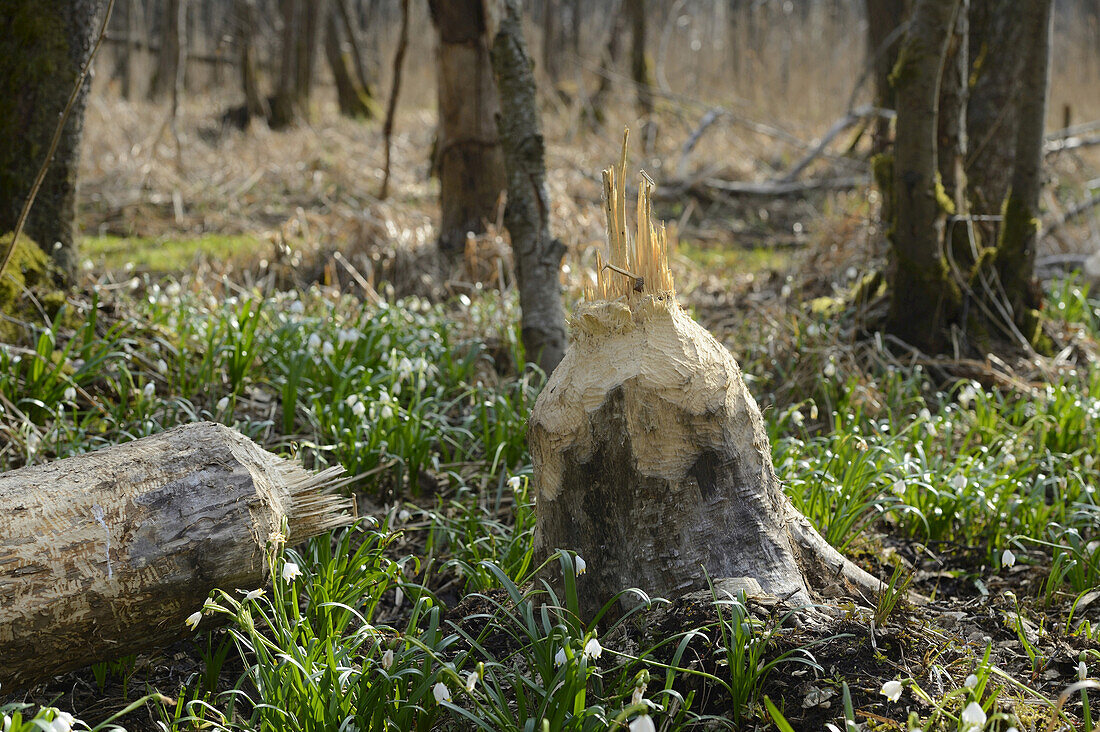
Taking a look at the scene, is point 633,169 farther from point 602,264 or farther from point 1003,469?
point 602,264

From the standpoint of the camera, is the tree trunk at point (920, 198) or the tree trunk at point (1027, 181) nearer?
the tree trunk at point (920, 198)

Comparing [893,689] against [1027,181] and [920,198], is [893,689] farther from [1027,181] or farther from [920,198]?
[1027,181]

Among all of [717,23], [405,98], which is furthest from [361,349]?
[717,23]

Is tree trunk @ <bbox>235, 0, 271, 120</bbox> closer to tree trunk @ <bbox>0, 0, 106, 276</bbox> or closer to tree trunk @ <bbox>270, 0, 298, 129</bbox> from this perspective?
tree trunk @ <bbox>270, 0, 298, 129</bbox>

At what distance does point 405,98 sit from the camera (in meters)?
17.7

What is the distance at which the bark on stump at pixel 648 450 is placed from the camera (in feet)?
7.16

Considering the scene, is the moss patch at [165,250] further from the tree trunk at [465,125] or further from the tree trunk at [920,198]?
the tree trunk at [920,198]

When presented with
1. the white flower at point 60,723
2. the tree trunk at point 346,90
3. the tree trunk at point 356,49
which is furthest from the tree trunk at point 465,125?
the tree trunk at point 346,90

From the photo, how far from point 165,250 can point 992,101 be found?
20.0 ft

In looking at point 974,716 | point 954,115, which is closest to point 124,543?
Answer: point 974,716

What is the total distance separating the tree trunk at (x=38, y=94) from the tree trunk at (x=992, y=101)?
15.4 ft

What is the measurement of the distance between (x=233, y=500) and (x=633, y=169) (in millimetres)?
7832

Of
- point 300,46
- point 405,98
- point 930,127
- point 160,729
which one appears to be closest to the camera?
point 160,729

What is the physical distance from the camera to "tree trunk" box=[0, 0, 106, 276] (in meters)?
3.72
